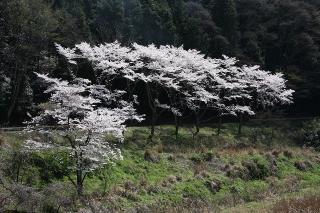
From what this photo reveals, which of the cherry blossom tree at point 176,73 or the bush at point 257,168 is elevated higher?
the cherry blossom tree at point 176,73

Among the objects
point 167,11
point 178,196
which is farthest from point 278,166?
point 167,11

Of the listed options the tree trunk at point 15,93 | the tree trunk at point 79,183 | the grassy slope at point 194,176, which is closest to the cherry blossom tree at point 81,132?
the tree trunk at point 79,183

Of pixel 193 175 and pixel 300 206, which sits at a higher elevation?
pixel 300 206

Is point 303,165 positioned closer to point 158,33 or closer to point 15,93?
point 158,33

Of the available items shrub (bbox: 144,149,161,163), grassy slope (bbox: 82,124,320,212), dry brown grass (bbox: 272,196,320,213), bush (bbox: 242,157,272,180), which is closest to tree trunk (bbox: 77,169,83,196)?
grassy slope (bbox: 82,124,320,212)

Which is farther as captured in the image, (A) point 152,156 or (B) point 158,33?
(B) point 158,33

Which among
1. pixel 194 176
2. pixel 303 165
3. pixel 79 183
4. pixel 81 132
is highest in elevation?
pixel 81 132

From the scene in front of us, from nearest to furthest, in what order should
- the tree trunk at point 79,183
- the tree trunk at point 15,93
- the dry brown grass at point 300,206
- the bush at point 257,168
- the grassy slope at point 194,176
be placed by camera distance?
the dry brown grass at point 300,206
the tree trunk at point 79,183
the grassy slope at point 194,176
the bush at point 257,168
the tree trunk at point 15,93

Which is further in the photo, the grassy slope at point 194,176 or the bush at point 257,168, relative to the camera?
the bush at point 257,168

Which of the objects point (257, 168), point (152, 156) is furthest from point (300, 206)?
point (257, 168)

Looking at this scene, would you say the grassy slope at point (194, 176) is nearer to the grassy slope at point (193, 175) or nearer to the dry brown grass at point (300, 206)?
the grassy slope at point (193, 175)

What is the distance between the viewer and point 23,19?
33250 mm

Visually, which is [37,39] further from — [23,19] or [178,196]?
[178,196]

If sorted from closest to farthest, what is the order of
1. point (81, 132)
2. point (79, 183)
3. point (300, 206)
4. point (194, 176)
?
point (300, 206) → point (79, 183) → point (81, 132) → point (194, 176)
